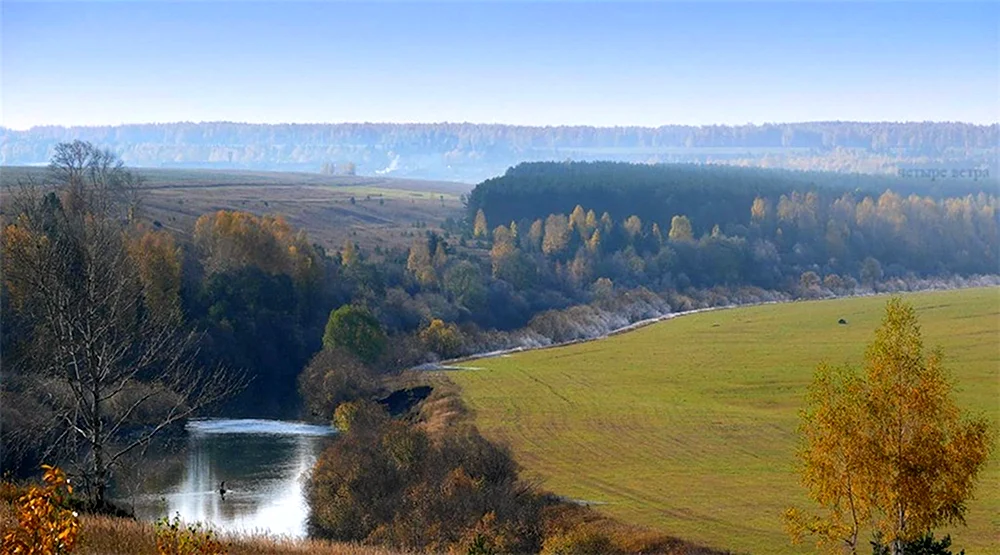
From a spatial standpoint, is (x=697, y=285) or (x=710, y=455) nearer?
(x=710, y=455)

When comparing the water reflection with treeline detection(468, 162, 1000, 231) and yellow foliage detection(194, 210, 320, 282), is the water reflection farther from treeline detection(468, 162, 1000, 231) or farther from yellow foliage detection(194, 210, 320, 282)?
treeline detection(468, 162, 1000, 231)

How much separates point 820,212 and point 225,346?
105873 millimetres

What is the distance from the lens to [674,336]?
8944 cm

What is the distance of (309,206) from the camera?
15288 cm

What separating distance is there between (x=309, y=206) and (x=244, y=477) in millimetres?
109464

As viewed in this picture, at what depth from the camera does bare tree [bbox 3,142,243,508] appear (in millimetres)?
22062

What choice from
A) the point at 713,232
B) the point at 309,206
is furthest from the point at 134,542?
the point at 309,206

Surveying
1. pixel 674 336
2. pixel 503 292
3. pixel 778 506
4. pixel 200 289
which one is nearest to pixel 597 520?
pixel 778 506

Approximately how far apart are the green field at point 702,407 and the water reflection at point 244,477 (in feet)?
30.7

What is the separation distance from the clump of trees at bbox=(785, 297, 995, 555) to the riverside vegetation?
760 centimetres

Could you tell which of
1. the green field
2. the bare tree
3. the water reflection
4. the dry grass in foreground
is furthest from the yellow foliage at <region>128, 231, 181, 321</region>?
the dry grass in foreground

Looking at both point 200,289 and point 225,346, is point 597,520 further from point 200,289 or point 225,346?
point 200,289

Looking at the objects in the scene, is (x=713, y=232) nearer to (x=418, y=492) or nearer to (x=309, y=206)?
(x=309, y=206)

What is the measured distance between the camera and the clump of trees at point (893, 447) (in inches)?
938
